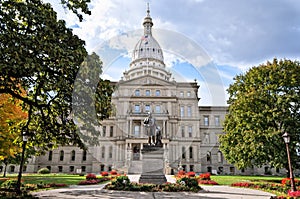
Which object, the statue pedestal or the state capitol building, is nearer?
the statue pedestal

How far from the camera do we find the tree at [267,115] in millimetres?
21531

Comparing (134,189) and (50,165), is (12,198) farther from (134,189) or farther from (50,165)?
(50,165)

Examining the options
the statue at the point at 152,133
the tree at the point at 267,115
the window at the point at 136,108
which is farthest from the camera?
the window at the point at 136,108

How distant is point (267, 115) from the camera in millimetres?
22453

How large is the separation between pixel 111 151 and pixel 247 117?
3510 centimetres

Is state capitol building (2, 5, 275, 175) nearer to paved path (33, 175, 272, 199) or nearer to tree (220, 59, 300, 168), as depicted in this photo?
tree (220, 59, 300, 168)

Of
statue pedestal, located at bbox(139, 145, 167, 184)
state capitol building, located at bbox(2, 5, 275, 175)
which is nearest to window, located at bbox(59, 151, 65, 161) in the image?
state capitol building, located at bbox(2, 5, 275, 175)

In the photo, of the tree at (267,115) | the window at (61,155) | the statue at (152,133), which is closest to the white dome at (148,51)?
the window at (61,155)

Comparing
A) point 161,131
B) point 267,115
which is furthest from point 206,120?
point 267,115

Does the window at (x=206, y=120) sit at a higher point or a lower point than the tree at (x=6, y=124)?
higher

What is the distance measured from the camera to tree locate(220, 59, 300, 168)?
21531mm

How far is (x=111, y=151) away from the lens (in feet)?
172

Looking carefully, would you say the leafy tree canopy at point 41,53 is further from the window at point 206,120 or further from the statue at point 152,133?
the window at point 206,120

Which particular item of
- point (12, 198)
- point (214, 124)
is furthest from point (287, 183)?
point (214, 124)
